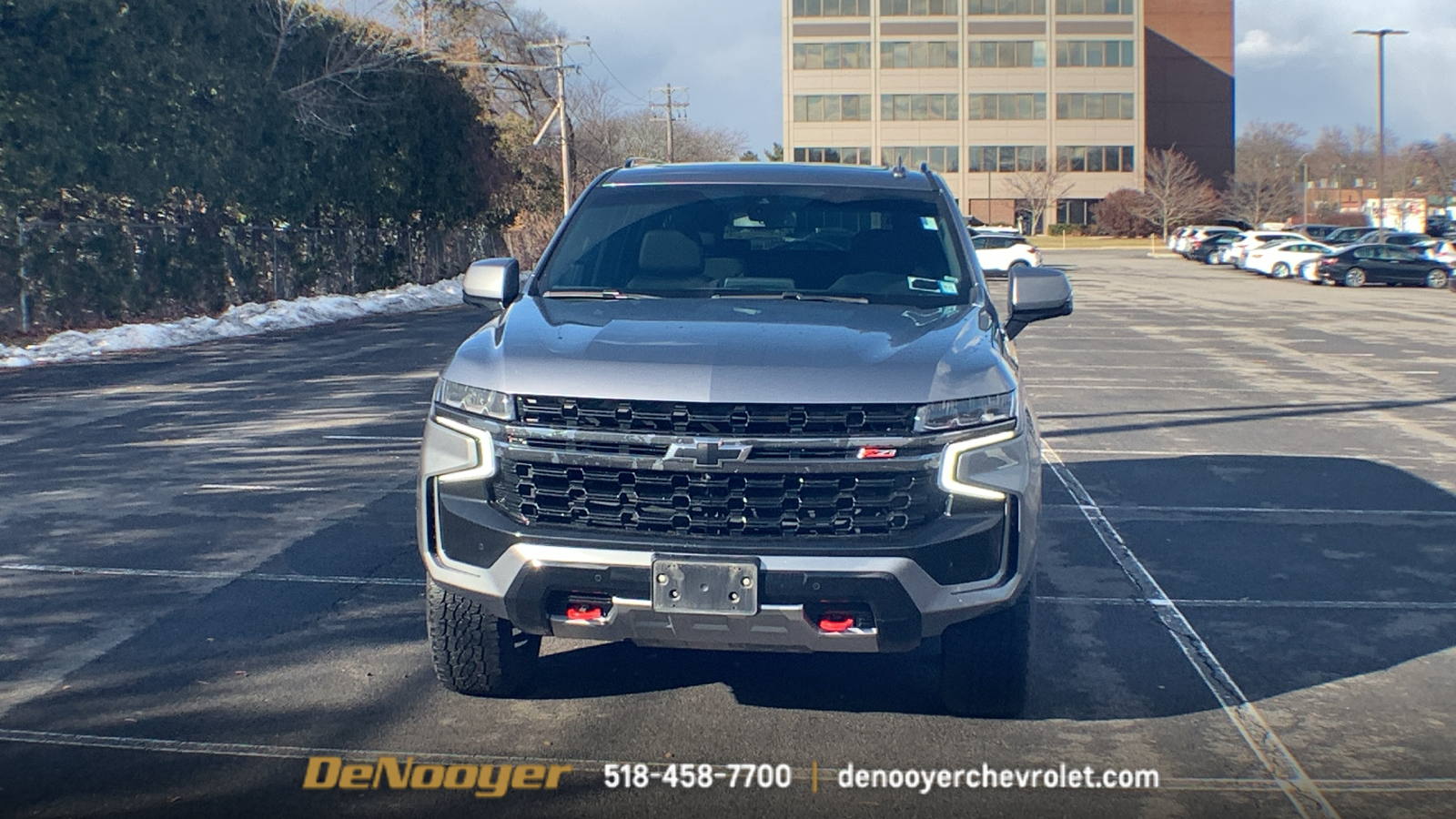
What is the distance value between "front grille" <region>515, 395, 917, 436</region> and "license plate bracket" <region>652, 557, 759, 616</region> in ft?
1.28

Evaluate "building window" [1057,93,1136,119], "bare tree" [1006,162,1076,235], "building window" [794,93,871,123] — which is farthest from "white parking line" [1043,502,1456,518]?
"building window" [1057,93,1136,119]

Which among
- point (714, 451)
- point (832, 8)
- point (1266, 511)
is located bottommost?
point (1266, 511)

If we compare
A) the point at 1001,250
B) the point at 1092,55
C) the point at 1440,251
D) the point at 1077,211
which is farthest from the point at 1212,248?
the point at 1092,55

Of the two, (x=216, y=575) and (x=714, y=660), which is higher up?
(x=216, y=575)

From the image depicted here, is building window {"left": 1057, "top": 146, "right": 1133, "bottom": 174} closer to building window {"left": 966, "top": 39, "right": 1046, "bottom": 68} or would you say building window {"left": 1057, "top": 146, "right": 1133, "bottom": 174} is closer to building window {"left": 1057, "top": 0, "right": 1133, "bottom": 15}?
building window {"left": 966, "top": 39, "right": 1046, "bottom": 68}

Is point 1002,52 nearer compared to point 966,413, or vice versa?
point 966,413

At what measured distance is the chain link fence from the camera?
21125 millimetres

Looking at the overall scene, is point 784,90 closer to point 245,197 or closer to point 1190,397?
point 245,197

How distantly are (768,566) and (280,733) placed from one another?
5.75 feet

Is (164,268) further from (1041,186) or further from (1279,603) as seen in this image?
(1041,186)

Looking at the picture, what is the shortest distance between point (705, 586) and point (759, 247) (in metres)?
2.08

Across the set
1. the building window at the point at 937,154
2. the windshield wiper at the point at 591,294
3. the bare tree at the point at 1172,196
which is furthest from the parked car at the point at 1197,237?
the windshield wiper at the point at 591,294

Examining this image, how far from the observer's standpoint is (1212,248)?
58781 millimetres

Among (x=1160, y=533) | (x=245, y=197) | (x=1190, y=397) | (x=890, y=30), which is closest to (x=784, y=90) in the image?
(x=890, y=30)
